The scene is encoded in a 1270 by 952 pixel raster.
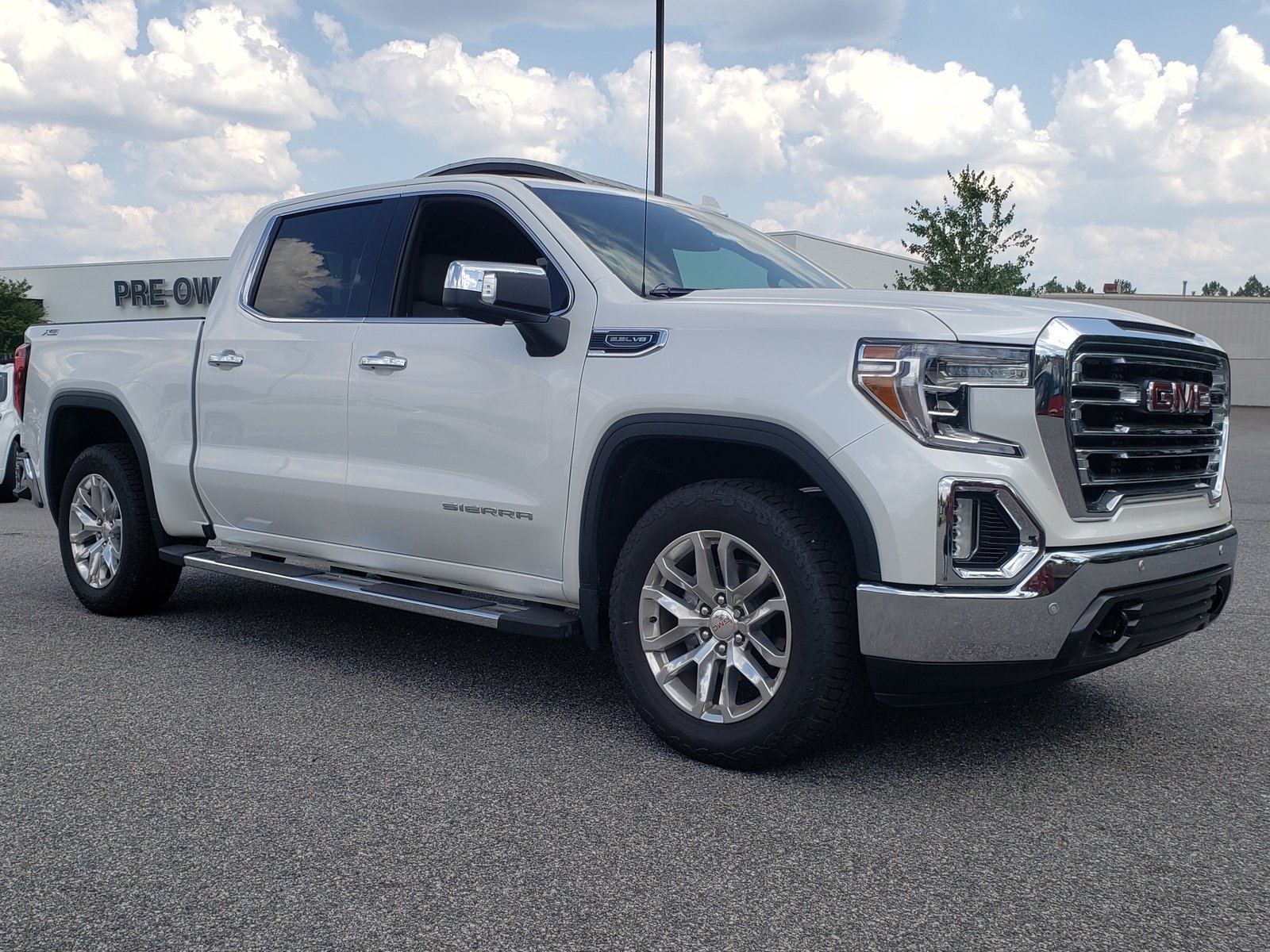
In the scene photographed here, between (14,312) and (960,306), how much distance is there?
191 ft

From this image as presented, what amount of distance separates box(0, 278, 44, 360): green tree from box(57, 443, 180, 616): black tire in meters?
48.9

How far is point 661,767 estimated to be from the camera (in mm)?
3963

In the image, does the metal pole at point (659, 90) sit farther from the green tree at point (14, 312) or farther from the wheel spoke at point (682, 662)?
the green tree at point (14, 312)

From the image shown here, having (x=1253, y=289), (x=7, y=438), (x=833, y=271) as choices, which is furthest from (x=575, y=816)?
(x=1253, y=289)

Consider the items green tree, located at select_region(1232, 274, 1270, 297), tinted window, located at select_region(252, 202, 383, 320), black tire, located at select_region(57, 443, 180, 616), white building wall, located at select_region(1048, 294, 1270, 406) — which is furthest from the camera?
green tree, located at select_region(1232, 274, 1270, 297)

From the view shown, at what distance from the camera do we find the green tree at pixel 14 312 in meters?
52.1

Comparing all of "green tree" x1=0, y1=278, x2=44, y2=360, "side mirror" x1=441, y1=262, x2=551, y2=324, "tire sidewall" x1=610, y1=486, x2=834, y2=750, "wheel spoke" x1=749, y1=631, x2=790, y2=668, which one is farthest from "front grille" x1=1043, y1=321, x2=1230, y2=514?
"green tree" x1=0, y1=278, x2=44, y2=360

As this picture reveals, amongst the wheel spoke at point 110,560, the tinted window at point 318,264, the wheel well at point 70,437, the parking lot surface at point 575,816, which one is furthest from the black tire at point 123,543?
the tinted window at point 318,264

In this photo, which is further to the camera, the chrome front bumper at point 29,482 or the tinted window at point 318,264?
the chrome front bumper at point 29,482

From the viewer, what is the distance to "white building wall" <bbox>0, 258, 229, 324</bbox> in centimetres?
5284

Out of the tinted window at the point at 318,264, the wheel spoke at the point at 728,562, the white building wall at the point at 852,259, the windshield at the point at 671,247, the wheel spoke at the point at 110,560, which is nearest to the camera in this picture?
the wheel spoke at the point at 728,562

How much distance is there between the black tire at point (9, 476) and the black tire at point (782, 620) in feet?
32.1

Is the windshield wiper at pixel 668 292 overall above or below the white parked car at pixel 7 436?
above

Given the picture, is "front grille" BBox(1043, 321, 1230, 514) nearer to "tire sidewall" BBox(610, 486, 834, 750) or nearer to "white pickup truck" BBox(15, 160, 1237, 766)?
"white pickup truck" BBox(15, 160, 1237, 766)
